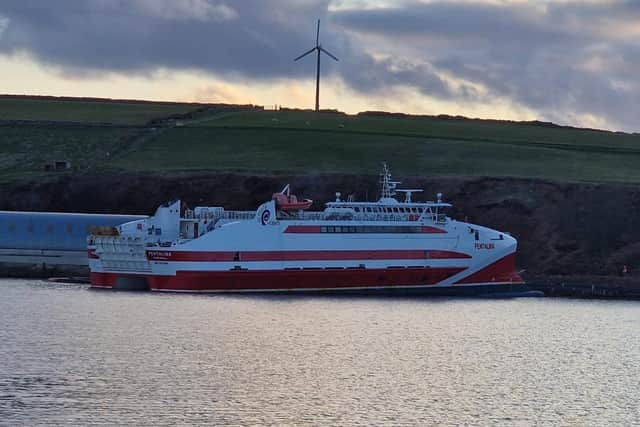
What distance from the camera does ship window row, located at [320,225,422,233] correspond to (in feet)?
250

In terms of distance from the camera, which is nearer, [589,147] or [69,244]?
[69,244]

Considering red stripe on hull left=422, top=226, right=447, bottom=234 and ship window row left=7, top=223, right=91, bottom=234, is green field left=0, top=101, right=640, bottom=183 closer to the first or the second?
ship window row left=7, top=223, right=91, bottom=234

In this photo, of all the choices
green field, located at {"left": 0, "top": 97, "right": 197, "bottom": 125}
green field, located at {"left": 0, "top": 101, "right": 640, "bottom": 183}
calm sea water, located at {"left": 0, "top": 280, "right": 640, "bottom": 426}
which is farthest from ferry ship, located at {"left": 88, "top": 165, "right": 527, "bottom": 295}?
green field, located at {"left": 0, "top": 97, "right": 197, "bottom": 125}

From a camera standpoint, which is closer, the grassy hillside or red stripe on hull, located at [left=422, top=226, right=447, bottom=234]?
red stripe on hull, located at [left=422, top=226, right=447, bottom=234]

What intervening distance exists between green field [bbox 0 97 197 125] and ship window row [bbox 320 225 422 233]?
57.2m

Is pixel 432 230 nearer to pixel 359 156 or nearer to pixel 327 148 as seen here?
pixel 359 156

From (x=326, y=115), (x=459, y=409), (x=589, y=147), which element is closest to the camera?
(x=459, y=409)

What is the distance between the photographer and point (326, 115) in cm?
14250

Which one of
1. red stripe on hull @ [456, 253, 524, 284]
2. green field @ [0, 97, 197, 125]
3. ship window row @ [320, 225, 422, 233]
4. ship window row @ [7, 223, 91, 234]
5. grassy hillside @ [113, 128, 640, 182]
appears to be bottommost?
red stripe on hull @ [456, 253, 524, 284]

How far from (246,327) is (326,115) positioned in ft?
273

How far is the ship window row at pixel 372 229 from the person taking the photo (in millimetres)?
76225

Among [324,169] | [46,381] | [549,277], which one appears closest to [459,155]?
[324,169]

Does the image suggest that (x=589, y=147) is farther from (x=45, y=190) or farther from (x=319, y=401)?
(x=319, y=401)

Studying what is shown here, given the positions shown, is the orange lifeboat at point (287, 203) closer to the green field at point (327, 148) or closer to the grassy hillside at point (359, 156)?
the green field at point (327, 148)
